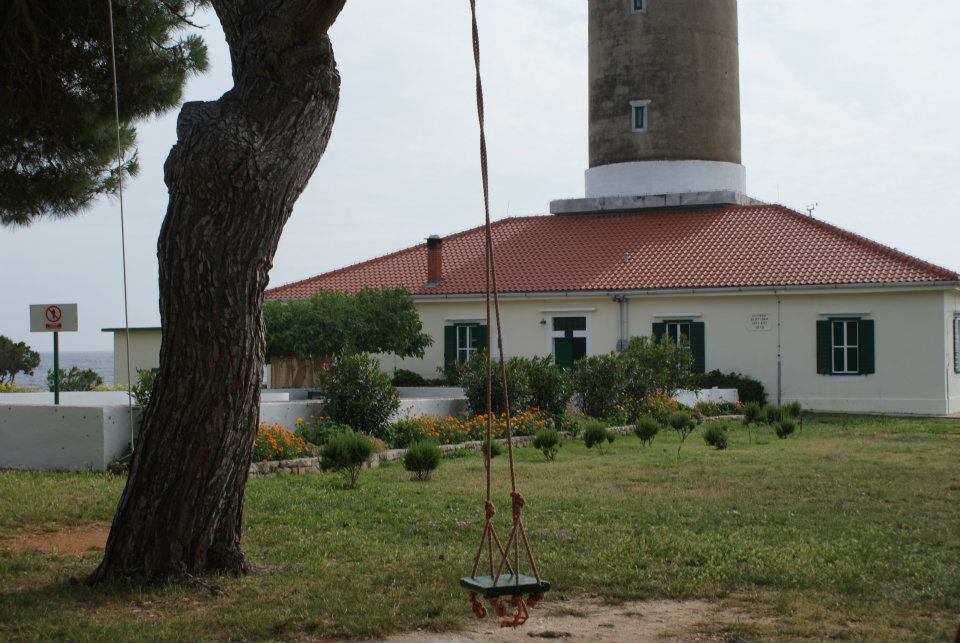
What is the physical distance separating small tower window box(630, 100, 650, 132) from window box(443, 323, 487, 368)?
26.4 ft

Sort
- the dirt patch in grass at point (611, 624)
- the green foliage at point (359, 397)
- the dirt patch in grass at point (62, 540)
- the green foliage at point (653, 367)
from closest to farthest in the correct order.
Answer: the dirt patch in grass at point (611, 624), the dirt patch in grass at point (62, 540), the green foliage at point (359, 397), the green foliage at point (653, 367)

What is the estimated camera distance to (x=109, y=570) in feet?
24.6

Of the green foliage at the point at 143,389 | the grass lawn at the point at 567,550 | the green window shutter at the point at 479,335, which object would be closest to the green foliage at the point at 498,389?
the grass lawn at the point at 567,550

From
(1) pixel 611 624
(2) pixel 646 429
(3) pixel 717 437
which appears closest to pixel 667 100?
(2) pixel 646 429

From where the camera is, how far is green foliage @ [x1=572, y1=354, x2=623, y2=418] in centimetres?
2234

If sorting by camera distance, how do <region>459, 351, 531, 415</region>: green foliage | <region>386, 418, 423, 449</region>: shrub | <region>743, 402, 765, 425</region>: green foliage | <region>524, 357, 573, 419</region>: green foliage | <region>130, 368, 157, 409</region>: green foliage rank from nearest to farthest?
<region>130, 368, 157, 409</region>: green foliage
<region>386, 418, 423, 449</region>: shrub
<region>459, 351, 531, 415</region>: green foliage
<region>524, 357, 573, 419</region>: green foliage
<region>743, 402, 765, 425</region>: green foliage

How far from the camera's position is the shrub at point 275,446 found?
14.5 meters

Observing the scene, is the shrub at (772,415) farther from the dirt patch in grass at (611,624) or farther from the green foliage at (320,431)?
the dirt patch in grass at (611,624)

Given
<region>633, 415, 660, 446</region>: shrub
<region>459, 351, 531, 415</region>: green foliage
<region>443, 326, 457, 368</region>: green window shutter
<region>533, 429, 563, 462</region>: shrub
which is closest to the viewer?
<region>533, 429, 563, 462</region>: shrub

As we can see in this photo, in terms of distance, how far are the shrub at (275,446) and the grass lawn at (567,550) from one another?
1.19 m

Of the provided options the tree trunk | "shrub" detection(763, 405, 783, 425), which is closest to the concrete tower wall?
"shrub" detection(763, 405, 783, 425)

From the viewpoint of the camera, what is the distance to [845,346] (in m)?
27.4

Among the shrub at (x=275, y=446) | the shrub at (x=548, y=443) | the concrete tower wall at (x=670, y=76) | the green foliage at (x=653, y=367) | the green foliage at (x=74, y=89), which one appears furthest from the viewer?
the concrete tower wall at (x=670, y=76)

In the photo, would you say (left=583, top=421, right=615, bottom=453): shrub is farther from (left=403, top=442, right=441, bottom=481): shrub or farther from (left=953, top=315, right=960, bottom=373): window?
(left=953, top=315, right=960, bottom=373): window
